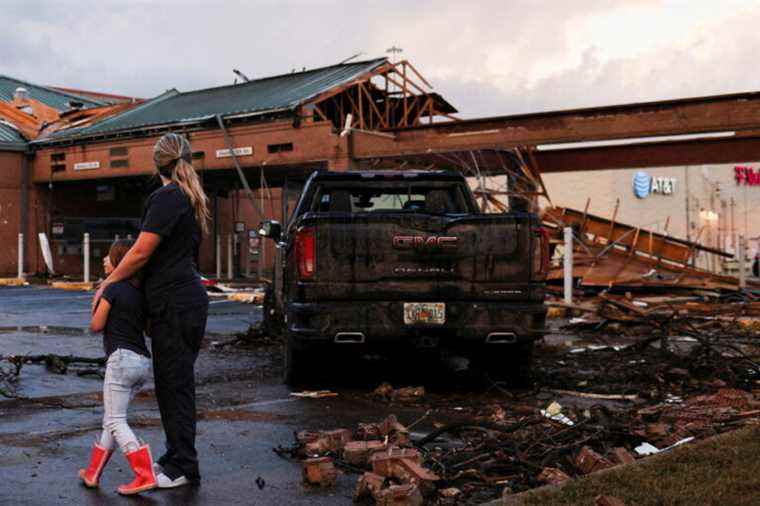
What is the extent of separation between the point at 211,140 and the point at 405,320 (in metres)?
21.1

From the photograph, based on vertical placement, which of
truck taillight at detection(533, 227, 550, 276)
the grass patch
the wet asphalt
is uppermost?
truck taillight at detection(533, 227, 550, 276)

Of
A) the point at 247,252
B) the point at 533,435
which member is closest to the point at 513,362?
the point at 533,435

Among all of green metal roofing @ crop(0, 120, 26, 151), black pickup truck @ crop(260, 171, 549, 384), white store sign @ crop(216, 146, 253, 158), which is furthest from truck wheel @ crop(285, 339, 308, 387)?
green metal roofing @ crop(0, 120, 26, 151)

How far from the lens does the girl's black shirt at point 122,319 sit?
461 centimetres

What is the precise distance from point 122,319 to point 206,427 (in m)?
1.97

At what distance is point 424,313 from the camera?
752cm

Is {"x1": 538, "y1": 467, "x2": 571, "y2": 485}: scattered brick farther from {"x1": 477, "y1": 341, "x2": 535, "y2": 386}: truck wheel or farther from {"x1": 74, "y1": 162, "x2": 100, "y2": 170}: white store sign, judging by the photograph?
{"x1": 74, "y1": 162, "x2": 100, "y2": 170}: white store sign

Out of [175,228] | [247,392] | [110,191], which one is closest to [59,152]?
[110,191]

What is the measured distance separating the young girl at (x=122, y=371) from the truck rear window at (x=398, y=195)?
4.49 m

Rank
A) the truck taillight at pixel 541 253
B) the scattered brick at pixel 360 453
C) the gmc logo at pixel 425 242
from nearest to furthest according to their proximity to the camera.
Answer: the scattered brick at pixel 360 453, the gmc logo at pixel 425 242, the truck taillight at pixel 541 253

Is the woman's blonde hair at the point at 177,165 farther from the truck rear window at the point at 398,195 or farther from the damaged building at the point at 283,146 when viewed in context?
the damaged building at the point at 283,146

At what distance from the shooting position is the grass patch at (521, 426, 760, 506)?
161 inches

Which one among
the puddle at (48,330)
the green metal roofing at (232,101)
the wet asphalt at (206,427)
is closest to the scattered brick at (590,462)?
the wet asphalt at (206,427)

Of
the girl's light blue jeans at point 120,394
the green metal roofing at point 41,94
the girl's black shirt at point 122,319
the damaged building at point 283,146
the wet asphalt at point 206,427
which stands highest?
the green metal roofing at point 41,94
